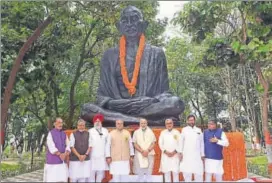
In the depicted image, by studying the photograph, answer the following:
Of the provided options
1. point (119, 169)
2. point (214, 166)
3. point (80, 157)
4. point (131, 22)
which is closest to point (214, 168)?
point (214, 166)

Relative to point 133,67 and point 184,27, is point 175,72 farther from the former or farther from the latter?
point 133,67

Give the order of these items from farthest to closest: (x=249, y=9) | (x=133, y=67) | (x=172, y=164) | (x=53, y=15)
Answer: (x=53, y=15) < (x=249, y=9) < (x=133, y=67) < (x=172, y=164)

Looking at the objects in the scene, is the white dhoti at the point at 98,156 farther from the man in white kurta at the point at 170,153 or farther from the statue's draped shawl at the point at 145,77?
the statue's draped shawl at the point at 145,77

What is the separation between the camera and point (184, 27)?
12.9 meters

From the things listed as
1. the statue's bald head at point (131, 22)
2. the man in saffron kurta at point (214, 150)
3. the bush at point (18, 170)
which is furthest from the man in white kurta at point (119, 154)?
the bush at point (18, 170)

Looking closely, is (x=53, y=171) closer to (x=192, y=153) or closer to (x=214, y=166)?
(x=192, y=153)

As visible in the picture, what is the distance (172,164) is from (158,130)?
4.33 ft

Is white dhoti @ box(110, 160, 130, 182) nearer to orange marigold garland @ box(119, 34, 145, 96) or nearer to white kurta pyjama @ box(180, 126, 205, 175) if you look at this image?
white kurta pyjama @ box(180, 126, 205, 175)

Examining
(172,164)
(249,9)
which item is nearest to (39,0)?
(249,9)

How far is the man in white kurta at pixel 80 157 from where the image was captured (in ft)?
21.2

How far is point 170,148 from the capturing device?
666 cm

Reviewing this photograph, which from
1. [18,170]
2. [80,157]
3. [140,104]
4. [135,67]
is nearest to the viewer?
[80,157]

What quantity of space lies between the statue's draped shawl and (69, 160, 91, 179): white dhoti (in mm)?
2844

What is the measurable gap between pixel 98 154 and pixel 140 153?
74cm
